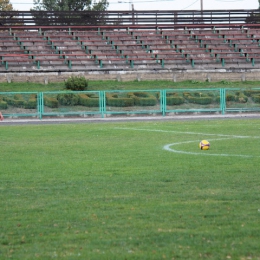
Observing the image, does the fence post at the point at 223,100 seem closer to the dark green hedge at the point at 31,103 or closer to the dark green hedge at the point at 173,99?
the dark green hedge at the point at 173,99

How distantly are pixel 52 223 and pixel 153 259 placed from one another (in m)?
2.15

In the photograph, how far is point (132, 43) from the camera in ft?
168

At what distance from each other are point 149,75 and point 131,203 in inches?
1502

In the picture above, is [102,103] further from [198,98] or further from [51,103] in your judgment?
[198,98]

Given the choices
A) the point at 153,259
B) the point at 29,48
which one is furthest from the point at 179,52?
the point at 153,259

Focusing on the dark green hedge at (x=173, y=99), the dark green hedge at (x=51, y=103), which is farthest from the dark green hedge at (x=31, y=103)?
the dark green hedge at (x=173, y=99)

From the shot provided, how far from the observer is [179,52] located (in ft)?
163

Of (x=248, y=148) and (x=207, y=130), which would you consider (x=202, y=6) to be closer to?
(x=207, y=130)

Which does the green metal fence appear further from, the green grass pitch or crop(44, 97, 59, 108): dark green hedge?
the green grass pitch

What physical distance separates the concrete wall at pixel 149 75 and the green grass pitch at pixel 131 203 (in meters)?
28.0

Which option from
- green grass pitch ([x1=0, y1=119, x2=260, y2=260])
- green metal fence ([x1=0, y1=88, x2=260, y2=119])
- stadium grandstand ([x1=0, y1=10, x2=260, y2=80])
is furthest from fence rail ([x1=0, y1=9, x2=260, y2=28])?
green grass pitch ([x1=0, y1=119, x2=260, y2=260])

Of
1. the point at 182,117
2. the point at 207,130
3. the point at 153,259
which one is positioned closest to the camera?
the point at 153,259

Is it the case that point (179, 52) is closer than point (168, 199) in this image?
No

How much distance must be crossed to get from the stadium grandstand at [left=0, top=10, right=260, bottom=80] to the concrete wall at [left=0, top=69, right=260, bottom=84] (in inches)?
8.4
